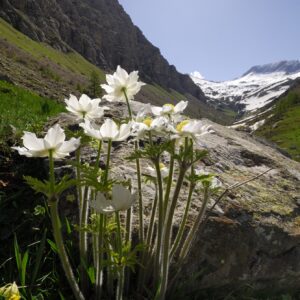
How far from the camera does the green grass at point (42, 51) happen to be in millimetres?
95500

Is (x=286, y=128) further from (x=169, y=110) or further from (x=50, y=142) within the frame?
(x=50, y=142)

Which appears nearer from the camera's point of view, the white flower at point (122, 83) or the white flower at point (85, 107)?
the white flower at point (85, 107)

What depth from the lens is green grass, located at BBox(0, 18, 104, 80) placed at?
95500 millimetres

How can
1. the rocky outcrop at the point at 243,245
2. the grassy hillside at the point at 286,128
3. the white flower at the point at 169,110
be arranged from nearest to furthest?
the white flower at the point at 169,110, the rocky outcrop at the point at 243,245, the grassy hillside at the point at 286,128

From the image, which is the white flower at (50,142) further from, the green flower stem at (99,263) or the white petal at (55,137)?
the green flower stem at (99,263)

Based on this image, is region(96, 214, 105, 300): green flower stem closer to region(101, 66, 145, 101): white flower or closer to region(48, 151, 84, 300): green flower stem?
region(48, 151, 84, 300): green flower stem

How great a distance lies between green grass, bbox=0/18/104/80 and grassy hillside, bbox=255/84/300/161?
62794 millimetres

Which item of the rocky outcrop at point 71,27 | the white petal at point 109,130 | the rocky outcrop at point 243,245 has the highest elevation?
the rocky outcrop at point 71,27

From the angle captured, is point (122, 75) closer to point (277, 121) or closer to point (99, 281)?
point (99, 281)

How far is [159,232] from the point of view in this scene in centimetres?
275

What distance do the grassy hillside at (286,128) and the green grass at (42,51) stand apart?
206 feet

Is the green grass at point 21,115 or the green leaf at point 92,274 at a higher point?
the green grass at point 21,115

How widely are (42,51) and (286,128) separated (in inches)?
3055

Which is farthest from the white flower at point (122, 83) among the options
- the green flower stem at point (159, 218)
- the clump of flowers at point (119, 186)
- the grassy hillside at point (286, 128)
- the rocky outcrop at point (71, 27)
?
the rocky outcrop at point (71, 27)
